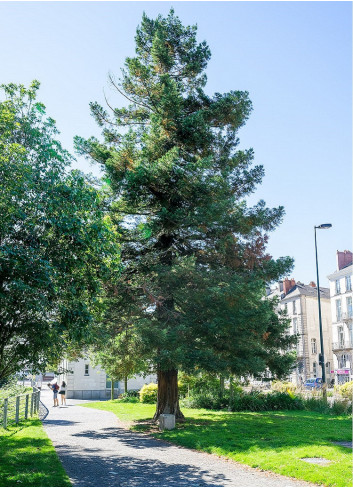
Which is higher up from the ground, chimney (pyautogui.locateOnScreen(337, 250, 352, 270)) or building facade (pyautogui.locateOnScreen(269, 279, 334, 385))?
chimney (pyautogui.locateOnScreen(337, 250, 352, 270))

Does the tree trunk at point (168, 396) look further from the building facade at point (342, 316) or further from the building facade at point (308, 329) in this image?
the building facade at point (308, 329)

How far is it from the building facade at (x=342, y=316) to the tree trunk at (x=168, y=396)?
128ft

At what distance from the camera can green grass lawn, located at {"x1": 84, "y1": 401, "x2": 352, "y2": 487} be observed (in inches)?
345

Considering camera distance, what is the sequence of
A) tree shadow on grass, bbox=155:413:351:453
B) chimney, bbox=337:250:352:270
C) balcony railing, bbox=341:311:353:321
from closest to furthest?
tree shadow on grass, bbox=155:413:351:453 → balcony railing, bbox=341:311:353:321 → chimney, bbox=337:250:352:270

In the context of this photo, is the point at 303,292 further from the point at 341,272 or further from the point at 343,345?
the point at 343,345

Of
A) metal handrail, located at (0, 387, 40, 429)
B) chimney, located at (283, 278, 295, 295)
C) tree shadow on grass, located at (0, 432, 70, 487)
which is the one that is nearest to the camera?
tree shadow on grass, located at (0, 432, 70, 487)

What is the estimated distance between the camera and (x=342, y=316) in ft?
183

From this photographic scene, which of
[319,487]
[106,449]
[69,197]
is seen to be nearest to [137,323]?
[106,449]

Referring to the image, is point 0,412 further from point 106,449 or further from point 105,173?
point 105,173

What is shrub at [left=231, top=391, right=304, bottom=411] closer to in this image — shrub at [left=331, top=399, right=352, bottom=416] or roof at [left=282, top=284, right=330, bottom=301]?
shrub at [left=331, top=399, right=352, bottom=416]

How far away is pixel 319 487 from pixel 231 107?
15.3m

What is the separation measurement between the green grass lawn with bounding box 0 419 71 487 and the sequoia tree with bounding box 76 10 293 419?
4.52m

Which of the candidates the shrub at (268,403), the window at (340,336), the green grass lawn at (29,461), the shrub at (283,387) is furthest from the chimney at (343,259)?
the green grass lawn at (29,461)

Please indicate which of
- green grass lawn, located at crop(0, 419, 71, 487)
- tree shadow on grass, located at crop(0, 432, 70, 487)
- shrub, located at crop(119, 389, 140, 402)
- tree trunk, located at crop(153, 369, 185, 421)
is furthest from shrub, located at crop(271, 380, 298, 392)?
tree shadow on grass, located at crop(0, 432, 70, 487)
